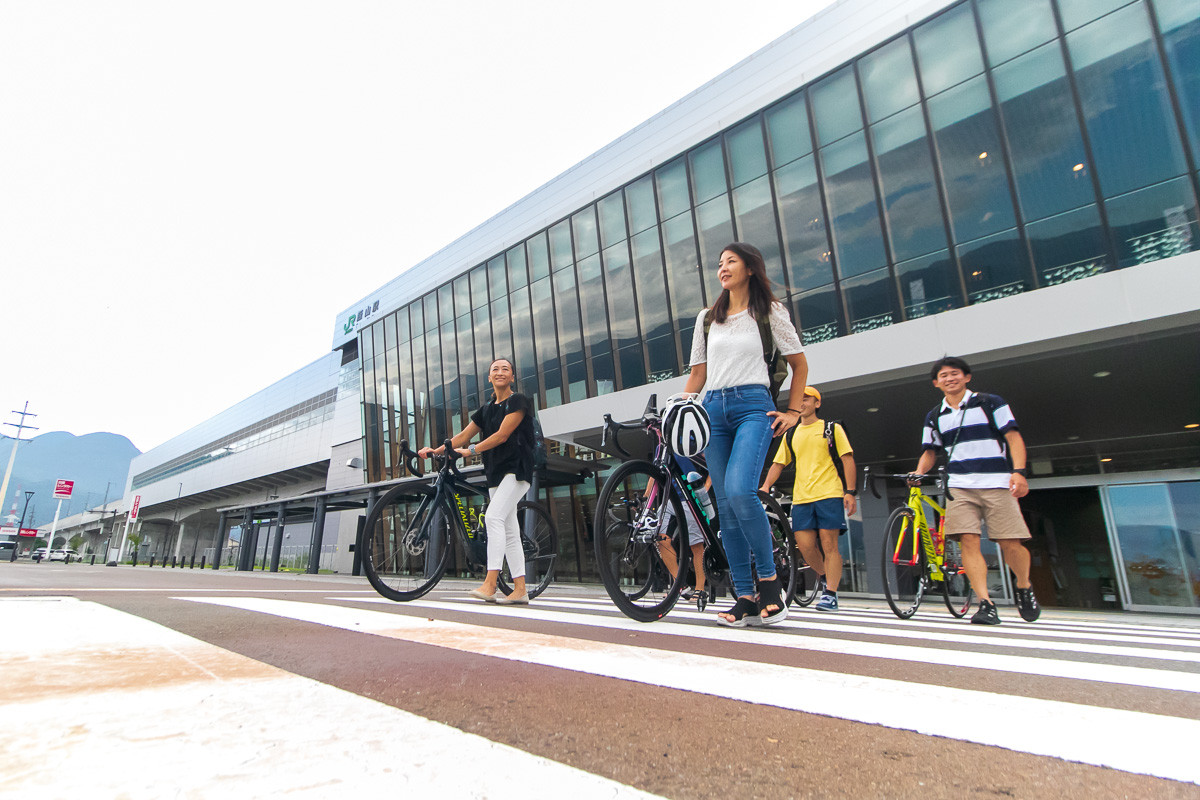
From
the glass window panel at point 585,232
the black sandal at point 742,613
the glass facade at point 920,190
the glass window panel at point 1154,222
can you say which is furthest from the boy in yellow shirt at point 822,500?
the glass window panel at point 585,232

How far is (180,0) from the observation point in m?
7.68

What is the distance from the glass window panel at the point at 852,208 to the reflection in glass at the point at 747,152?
1480mm

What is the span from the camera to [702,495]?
3.37 metres

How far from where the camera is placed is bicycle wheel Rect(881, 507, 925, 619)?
4.10m

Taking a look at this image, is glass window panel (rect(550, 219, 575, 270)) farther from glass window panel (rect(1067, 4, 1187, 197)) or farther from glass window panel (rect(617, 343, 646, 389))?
glass window panel (rect(1067, 4, 1187, 197))

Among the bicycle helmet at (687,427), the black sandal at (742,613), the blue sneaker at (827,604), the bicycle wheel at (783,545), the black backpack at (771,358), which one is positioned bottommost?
the blue sneaker at (827,604)

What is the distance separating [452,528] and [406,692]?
11.4 ft

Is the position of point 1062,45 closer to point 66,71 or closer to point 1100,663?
point 1100,663

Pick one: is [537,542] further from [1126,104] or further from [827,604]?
[1126,104]

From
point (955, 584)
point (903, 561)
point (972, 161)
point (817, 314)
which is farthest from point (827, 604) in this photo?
point (972, 161)

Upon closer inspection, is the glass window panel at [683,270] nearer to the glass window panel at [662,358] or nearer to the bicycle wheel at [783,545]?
the glass window panel at [662,358]

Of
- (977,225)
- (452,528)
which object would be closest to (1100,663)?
(452,528)

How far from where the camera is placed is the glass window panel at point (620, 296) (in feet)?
48.0

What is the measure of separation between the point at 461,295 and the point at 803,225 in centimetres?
1255
